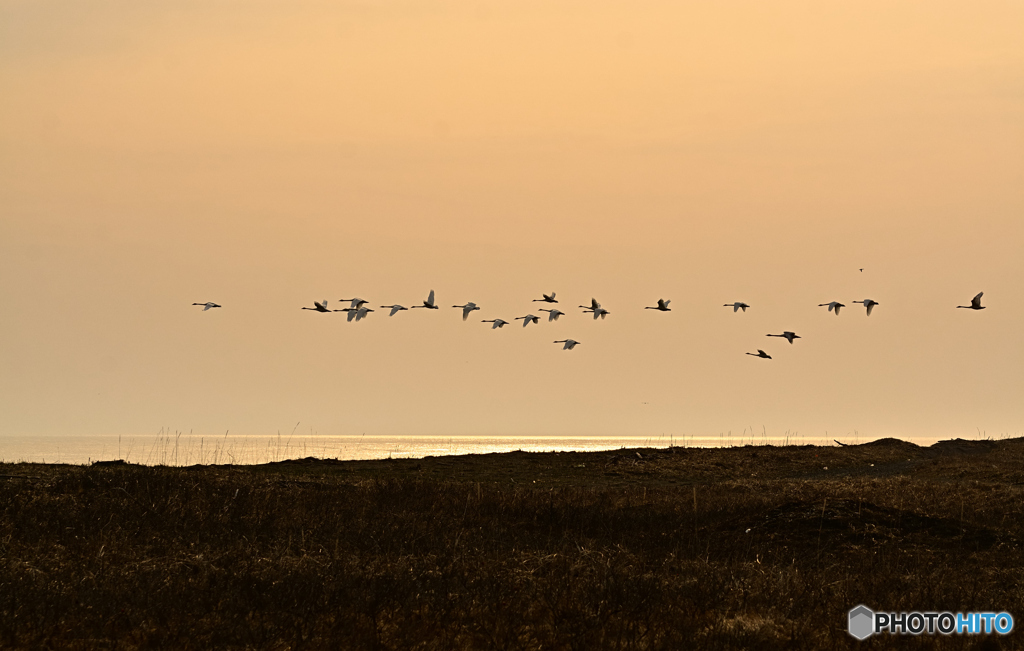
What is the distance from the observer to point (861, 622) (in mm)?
14203

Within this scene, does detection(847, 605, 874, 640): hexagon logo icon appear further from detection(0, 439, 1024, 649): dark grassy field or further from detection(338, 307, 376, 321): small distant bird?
detection(338, 307, 376, 321): small distant bird

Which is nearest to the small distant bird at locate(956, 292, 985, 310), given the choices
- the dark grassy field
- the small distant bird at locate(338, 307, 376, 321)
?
the dark grassy field

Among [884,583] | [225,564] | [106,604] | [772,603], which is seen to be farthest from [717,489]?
[106,604]

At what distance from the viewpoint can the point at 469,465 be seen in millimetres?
39250

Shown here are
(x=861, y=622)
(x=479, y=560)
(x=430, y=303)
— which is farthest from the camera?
(x=430, y=303)

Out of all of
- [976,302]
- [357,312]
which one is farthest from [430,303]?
[976,302]

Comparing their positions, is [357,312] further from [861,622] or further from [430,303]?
[861,622]

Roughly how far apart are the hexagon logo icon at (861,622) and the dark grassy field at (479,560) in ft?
0.59

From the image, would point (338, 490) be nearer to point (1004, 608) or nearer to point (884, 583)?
point (884, 583)

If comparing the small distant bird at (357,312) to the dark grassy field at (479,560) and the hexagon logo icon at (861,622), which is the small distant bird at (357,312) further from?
the hexagon logo icon at (861,622)

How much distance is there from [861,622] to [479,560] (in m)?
6.63

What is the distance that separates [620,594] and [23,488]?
1536 cm

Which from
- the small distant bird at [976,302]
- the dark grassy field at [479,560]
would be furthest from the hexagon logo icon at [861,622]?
the small distant bird at [976,302]

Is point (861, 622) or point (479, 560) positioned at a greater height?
point (479, 560)
